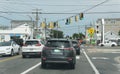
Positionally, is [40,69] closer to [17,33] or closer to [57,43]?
[57,43]

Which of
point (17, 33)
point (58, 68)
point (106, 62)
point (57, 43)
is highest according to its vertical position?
point (17, 33)

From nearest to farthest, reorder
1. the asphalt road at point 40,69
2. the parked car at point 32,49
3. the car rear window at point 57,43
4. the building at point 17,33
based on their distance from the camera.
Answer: the asphalt road at point 40,69 → the car rear window at point 57,43 → the parked car at point 32,49 → the building at point 17,33

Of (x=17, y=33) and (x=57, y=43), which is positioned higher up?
(x=17, y=33)

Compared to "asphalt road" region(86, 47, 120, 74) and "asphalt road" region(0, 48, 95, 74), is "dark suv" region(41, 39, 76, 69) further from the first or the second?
"asphalt road" region(86, 47, 120, 74)

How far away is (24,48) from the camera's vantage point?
31828 millimetres

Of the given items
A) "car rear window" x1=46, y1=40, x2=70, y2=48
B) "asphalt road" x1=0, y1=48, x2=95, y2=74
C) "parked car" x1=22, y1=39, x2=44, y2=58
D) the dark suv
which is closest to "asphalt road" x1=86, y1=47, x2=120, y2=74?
"asphalt road" x1=0, y1=48, x2=95, y2=74

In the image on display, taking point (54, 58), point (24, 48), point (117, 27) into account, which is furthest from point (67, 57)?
point (117, 27)

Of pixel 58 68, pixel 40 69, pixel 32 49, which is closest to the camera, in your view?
pixel 40 69

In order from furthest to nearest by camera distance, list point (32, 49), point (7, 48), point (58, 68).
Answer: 1. point (7, 48)
2. point (32, 49)
3. point (58, 68)

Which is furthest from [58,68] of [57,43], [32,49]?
[32,49]

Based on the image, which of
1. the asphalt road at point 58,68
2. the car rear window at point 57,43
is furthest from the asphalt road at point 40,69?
the car rear window at point 57,43

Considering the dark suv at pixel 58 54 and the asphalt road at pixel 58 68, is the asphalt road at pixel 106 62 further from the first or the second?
the dark suv at pixel 58 54

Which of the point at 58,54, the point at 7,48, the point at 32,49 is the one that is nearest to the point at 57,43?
the point at 58,54

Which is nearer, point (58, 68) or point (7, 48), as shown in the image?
point (58, 68)
